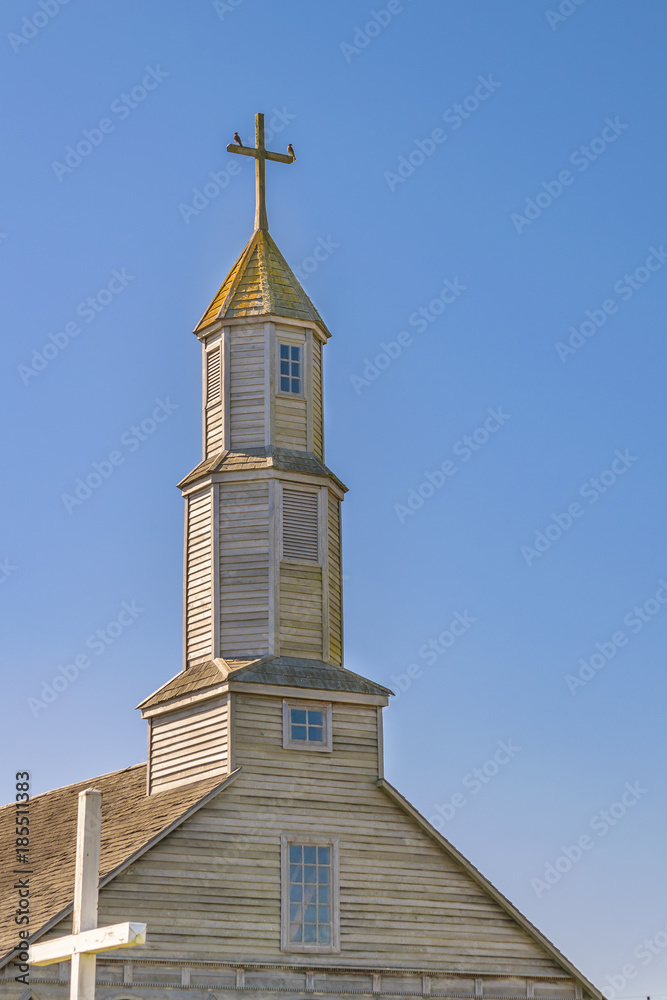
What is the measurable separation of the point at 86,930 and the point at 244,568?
45.6 feet

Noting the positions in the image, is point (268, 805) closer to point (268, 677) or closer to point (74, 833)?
point (268, 677)

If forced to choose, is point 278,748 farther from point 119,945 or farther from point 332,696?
point 119,945

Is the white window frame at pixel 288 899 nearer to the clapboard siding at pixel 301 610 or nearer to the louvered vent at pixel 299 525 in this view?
the clapboard siding at pixel 301 610

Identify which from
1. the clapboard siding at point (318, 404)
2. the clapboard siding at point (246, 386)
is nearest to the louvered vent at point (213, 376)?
the clapboard siding at point (246, 386)

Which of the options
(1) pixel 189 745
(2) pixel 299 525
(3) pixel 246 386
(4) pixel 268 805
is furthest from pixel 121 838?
(3) pixel 246 386

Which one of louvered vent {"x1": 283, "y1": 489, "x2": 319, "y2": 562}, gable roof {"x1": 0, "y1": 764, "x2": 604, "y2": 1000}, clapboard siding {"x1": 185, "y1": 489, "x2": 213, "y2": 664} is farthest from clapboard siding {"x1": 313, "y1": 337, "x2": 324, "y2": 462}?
gable roof {"x1": 0, "y1": 764, "x2": 604, "y2": 1000}

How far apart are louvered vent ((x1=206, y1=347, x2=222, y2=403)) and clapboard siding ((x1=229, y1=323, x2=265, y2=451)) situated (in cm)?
38

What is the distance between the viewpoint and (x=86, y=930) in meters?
13.8

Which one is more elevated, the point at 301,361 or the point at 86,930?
the point at 301,361

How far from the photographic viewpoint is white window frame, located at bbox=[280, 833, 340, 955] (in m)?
24.4

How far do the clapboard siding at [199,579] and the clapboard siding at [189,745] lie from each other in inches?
50.1

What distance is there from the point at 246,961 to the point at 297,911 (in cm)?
128

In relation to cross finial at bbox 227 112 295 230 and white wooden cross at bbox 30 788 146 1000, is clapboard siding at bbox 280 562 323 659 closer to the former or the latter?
cross finial at bbox 227 112 295 230

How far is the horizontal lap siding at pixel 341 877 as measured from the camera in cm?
2375
